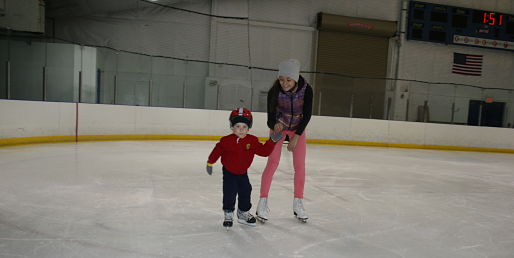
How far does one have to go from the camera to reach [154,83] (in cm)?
869

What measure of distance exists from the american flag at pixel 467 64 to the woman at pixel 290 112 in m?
13.3

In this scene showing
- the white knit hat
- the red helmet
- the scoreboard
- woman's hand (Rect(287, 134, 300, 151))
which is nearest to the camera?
the red helmet

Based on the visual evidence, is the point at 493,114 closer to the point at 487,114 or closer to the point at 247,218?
the point at 487,114

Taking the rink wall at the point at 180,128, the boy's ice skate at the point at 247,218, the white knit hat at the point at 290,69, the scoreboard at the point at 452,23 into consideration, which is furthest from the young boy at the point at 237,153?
the scoreboard at the point at 452,23

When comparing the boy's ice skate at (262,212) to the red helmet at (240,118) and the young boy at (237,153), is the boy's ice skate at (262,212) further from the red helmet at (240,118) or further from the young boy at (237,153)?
the red helmet at (240,118)

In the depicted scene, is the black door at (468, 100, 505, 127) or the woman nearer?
the woman

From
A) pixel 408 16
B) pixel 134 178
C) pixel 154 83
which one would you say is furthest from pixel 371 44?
pixel 134 178

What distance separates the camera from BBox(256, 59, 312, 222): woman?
2527 millimetres

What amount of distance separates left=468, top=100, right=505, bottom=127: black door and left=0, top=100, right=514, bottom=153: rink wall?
15cm

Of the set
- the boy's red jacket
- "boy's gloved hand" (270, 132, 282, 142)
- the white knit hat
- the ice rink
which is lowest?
the ice rink

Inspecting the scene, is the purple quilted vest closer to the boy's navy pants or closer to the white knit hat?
the white knit hat

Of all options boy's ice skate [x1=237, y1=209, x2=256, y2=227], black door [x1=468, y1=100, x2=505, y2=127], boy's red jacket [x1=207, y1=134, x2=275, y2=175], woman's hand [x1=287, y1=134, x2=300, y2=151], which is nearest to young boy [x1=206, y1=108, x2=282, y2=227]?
boy's red jacket [x1=207, y1=134, x2=275, y2=175]

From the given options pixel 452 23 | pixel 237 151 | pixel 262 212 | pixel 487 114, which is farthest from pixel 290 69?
pixel 452 23

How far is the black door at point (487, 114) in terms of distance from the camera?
998 cm
